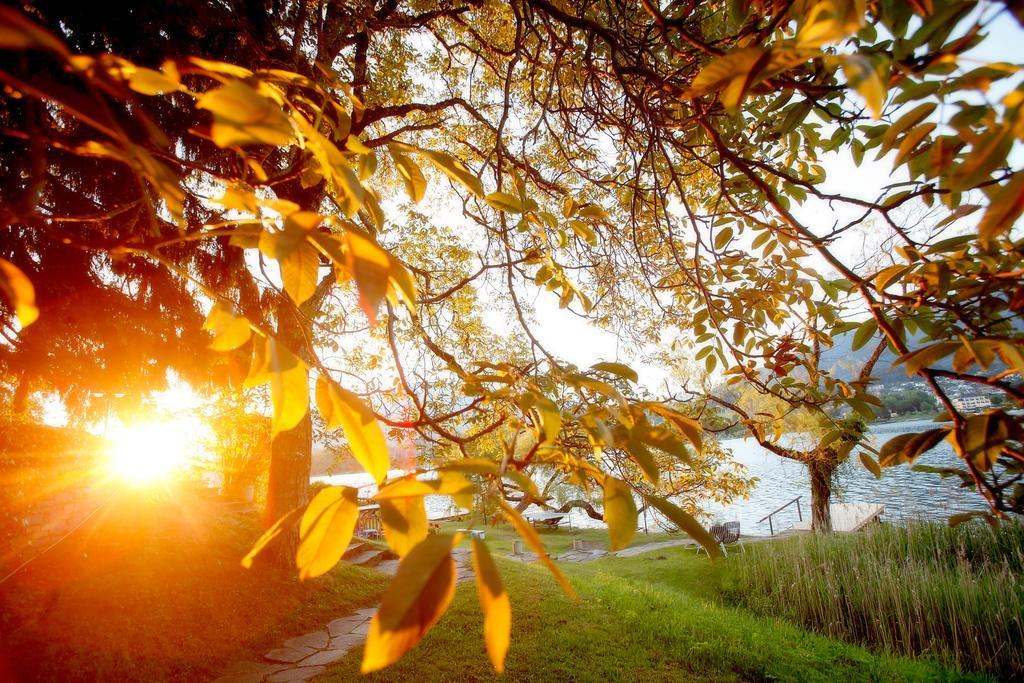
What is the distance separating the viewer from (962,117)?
56 cm

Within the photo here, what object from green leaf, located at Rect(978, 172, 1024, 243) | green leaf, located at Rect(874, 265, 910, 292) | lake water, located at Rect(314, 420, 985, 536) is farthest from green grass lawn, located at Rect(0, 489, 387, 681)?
lake water, located at Rect(314, 420, 985, 536)

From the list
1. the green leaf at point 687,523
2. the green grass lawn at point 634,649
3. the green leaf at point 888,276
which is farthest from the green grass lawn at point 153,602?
the green leaf at point 888,276

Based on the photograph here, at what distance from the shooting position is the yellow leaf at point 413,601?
1.04 ft

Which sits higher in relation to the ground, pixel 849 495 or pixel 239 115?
pixel 239 115

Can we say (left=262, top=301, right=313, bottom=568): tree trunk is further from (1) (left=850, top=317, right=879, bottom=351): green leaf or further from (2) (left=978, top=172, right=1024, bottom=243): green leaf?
(2) (left=978, top=172, right=1024, bottom=243): green leaf

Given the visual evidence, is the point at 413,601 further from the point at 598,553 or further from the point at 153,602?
Answer: the point at 598,553

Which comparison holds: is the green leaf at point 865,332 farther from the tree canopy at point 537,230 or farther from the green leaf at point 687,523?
the green leaf at point 687,523

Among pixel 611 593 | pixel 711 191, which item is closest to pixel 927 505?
pixel 611 593

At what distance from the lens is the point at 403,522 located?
482 mm

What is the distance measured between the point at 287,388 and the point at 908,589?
7.52 m

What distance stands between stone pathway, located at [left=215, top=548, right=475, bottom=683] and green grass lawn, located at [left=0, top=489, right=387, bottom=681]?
17cm

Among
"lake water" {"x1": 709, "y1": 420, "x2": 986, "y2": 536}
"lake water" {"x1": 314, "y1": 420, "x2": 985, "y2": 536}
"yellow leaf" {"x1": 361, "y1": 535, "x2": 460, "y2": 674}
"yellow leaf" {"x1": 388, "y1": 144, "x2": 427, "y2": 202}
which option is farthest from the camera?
"lake water" {"x1": 314, "y1": 420, "x2": 985, "y2": 536}

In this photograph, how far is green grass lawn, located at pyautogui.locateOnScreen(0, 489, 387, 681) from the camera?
376cm

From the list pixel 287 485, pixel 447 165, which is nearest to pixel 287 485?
pixel 287 485
